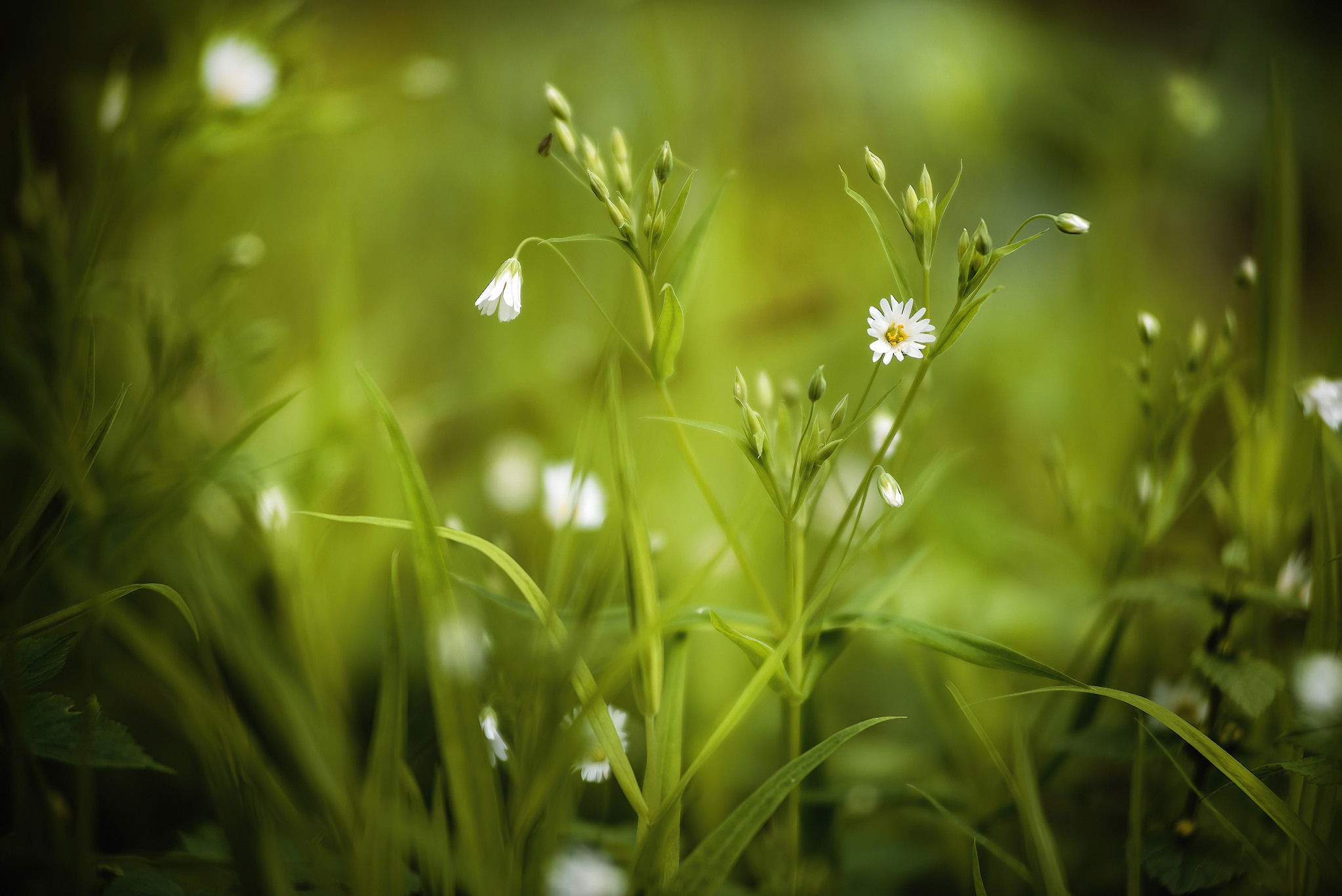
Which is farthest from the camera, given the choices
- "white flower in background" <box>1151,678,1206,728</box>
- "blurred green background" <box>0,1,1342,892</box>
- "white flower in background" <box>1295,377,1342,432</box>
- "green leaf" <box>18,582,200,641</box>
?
"blurred green background" <box>0,1,1342,892</box>

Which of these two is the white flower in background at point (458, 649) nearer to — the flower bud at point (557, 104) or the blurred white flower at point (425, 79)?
the flower bud at point (557, 104)

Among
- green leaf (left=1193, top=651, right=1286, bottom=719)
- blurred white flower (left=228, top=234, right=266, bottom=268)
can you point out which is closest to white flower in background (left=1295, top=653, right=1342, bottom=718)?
green leaf (left=1193, top=651, right=1286, bottom=719)

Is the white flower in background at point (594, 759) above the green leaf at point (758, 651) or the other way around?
the other way around

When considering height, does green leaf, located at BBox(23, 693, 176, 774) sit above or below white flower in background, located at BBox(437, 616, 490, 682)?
below

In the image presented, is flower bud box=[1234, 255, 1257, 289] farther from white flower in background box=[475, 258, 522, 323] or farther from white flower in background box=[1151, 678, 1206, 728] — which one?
white flower in background box=[475, 258, 522, 323]

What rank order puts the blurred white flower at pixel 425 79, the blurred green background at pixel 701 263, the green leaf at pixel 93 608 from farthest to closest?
the blurred white flower at pixel 425 79 < the blurred green background at pixel 701 263 < the green leaf at pixel 93 608

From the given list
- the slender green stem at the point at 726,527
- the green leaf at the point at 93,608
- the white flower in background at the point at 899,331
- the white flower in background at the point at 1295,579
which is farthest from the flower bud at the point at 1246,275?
the green leaf at the point at 93,608
